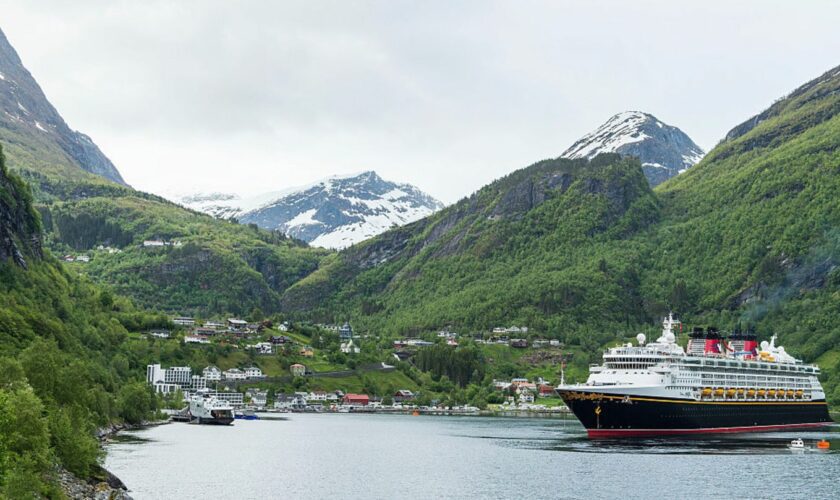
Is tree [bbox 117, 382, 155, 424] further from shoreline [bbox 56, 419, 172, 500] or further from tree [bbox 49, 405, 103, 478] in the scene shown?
tree [bbox 49, 405, 103, 478]

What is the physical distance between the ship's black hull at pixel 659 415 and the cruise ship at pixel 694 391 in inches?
5.7

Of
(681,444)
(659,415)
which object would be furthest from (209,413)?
(681,444)

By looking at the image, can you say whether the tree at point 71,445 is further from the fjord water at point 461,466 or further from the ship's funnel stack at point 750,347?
the ship's funnel stack at point 750,347

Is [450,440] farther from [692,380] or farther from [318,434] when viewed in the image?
[692,380]

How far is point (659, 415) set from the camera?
155 meters

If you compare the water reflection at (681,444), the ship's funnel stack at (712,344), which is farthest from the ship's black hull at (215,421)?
the ship's funnel stack at (712,344)

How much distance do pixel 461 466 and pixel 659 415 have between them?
4997 centimetres

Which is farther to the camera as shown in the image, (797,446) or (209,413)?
(209,413)

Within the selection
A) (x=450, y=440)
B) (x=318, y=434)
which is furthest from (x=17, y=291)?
(x=450, y=440)

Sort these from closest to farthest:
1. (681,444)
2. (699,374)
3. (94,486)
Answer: (94,486), (681,444), (699,374)

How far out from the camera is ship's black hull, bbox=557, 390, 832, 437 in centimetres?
15050

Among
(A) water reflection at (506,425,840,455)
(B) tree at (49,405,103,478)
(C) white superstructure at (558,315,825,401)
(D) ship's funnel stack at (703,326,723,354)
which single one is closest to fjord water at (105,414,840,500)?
(A) water reflection at (506,425,840,455)

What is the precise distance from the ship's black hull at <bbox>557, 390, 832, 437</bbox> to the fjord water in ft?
14.6

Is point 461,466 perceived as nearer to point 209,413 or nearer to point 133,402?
point 133,402
